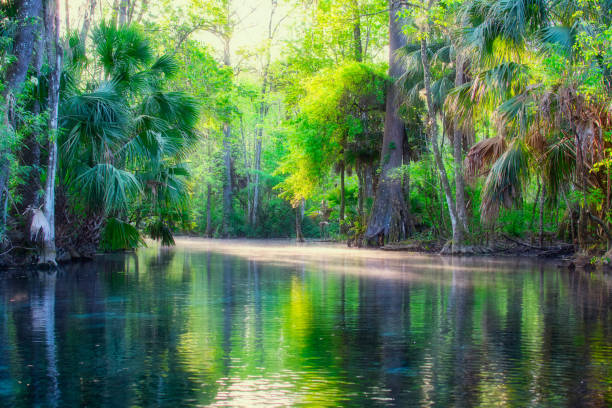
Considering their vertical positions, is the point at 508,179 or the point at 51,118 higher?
the point at 51,118

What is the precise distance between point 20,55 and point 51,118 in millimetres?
1322

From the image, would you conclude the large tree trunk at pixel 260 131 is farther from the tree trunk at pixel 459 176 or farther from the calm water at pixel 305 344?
the calm water at pixel 305 344

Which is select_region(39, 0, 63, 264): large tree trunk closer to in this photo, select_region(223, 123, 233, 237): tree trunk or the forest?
the forest

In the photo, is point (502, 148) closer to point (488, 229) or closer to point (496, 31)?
point (496, 31)

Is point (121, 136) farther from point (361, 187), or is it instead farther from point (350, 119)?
point (361, 187)

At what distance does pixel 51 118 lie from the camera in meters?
12.8

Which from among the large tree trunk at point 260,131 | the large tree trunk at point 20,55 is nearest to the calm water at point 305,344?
the large tree trunk at point 20,55

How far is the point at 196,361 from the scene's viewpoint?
467cm

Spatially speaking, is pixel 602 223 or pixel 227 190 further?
pixel 227 190

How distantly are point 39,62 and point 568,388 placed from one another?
41.6 ft

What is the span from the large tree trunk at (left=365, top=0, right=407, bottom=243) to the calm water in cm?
1374

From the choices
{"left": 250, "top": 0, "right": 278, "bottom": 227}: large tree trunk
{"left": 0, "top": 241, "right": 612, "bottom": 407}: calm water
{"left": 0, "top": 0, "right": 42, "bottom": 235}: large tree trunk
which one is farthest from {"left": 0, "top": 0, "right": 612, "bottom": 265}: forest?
{"left": 250, "top": 0, "right": 278, "bottom": 227}: large tree trunk

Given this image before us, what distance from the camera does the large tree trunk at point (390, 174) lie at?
24.3 metres

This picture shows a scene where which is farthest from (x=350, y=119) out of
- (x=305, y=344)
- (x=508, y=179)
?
(x=305, y=344)
